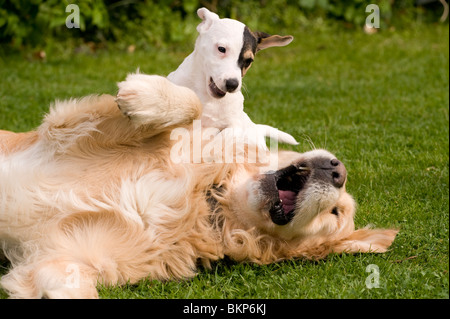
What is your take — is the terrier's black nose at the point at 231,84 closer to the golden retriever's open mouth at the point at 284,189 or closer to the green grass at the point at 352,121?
the golden retriever's open mouth at the point at 284,189

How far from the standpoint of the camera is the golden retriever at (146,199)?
268cm

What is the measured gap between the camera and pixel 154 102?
2.69 metres

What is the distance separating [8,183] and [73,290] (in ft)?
2.26

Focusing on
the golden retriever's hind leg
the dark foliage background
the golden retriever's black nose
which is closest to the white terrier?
the golden retriever's black nose

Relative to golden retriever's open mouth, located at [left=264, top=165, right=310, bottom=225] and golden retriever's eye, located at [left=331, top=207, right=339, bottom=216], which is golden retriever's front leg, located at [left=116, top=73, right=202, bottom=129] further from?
golden retriever's eye, located at [left=331, top=207, right=339, bottom=216]

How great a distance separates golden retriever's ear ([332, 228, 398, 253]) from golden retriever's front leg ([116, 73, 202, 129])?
97cm

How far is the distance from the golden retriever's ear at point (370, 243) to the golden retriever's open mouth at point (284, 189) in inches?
14.1

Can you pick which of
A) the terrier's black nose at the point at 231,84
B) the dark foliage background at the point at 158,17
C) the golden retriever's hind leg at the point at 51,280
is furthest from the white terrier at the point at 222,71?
the dark foliage background at the point at 158,17

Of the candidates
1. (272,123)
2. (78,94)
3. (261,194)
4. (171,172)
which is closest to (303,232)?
(261,194)

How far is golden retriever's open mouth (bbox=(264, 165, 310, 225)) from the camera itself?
280 centimetres

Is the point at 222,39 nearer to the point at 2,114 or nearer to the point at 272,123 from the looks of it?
the point at 272,123

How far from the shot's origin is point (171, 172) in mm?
2896

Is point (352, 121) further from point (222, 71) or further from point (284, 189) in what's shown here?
point (284, 189)

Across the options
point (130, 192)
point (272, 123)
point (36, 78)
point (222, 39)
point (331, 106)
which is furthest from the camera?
point (36, 78)
